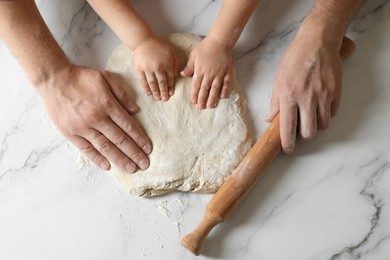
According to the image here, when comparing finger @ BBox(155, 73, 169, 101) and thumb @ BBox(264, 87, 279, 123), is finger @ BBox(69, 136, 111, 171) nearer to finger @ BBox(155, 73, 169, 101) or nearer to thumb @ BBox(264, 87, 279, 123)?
finger @ BBox(155, 73, 169, 101)

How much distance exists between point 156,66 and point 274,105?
9.2 inches

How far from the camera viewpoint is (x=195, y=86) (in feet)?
3.08

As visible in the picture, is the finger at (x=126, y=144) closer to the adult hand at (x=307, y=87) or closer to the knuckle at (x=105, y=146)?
the knuckle at (x=105, y=146)

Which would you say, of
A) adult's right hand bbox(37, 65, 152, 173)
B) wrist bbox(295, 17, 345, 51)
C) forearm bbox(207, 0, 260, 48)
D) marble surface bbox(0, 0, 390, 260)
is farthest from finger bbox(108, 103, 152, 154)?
wrist bbox(295, 17, 345, 51)

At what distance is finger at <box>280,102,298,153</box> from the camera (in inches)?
35.0

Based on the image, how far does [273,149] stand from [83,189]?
1.30ft

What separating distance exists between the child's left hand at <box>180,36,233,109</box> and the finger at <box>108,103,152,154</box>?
119mm

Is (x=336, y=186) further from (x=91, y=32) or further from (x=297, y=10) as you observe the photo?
(x=91, y=32)

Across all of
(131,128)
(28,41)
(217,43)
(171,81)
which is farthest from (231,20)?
(28,41)

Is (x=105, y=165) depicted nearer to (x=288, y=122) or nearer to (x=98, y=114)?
(x=98, y=114)

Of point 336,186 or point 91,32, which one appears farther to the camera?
point 91,32

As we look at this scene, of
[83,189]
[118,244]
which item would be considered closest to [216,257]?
[118,244]

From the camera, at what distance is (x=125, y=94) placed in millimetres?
957

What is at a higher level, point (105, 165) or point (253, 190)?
point (105, 165)
